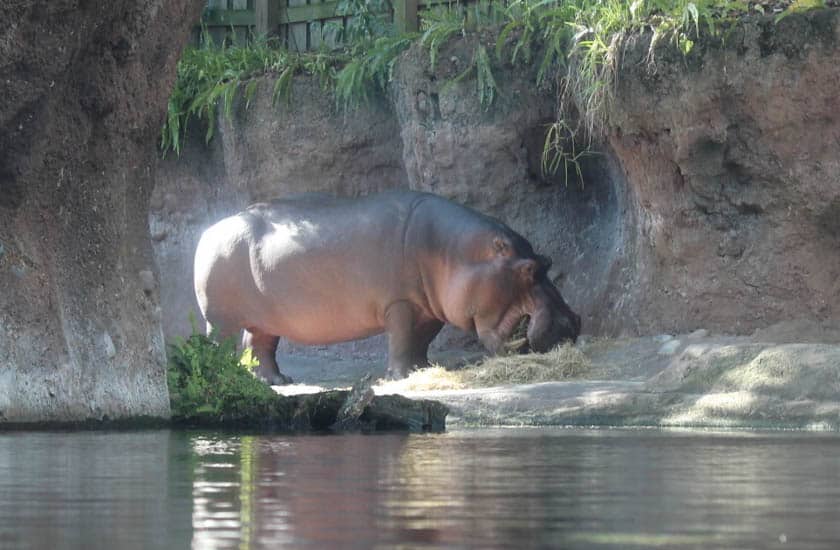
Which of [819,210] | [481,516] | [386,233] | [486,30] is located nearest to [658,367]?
[819,210]

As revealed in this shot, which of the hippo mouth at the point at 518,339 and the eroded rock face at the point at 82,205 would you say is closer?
the eroded rock face at the point at 82,205

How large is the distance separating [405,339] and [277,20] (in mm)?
5743

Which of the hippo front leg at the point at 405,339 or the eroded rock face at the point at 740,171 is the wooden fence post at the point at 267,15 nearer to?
the hippo front leg at the point at 405,339

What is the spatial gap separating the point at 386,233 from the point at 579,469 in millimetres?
8412

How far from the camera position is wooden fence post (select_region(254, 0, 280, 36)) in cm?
1914

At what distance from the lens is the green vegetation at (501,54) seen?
1370 centimetres

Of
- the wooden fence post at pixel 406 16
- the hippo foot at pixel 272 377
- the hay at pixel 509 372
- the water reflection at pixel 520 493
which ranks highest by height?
the wooden fence post at pixel 406 16

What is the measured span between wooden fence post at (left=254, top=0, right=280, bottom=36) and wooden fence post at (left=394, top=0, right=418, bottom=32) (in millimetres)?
2196

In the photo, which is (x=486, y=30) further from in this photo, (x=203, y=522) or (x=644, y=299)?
(x=203, y=522)

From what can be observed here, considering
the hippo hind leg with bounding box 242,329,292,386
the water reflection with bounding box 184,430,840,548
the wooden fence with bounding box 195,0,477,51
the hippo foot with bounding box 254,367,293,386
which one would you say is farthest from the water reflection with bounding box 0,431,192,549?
the wooden fence with bounding box 195,0,477,51

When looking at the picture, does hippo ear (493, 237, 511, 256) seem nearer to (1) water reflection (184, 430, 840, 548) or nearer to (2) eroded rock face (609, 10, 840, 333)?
(2) eroded rock face (609, 10, 840, 333)

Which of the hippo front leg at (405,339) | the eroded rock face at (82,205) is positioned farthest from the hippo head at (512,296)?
the eroded rock face at (82,205)

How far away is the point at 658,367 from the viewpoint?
493 inches

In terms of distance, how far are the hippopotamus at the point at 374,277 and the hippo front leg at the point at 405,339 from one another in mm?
12
